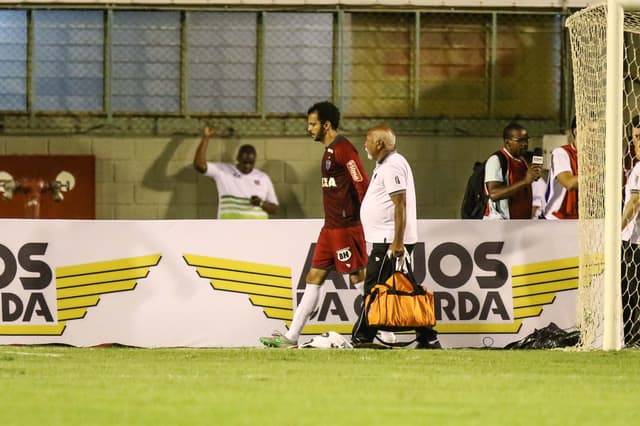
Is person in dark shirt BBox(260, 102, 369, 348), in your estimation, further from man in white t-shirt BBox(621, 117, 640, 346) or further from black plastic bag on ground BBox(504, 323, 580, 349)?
man in white t-shirt BBox(621, 117, 640, 346)

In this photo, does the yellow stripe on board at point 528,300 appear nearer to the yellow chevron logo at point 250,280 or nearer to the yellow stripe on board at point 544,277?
the yellow stripe on board at point 544,277

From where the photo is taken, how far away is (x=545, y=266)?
13328mm

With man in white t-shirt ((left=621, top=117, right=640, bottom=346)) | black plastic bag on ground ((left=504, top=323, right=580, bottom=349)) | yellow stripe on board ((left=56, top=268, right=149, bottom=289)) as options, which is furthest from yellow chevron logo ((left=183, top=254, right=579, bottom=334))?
man in white t-shirt ((left=621, top=117, right=640, bottom=346))

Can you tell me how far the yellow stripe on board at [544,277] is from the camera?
43.5 ft

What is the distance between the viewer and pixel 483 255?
13.3m

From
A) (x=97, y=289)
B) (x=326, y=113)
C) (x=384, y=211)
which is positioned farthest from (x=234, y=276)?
(x=326, y=113)

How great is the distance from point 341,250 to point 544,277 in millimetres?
1933

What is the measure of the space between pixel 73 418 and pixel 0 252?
5677 mm

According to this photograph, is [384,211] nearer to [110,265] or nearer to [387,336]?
[387,336]

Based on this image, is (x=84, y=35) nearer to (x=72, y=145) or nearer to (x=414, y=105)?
(x=72, y=145)

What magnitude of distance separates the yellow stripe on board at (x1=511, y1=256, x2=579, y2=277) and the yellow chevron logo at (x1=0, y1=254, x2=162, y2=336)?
3194 millimetres

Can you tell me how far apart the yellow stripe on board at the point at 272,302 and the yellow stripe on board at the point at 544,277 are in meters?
2.01

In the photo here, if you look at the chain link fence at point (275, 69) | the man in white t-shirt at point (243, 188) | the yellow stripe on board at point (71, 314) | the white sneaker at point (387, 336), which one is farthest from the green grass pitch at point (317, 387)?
the chain link fence at point (275, 69)

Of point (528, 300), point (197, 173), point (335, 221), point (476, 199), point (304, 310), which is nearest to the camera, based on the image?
point (304, 310)
